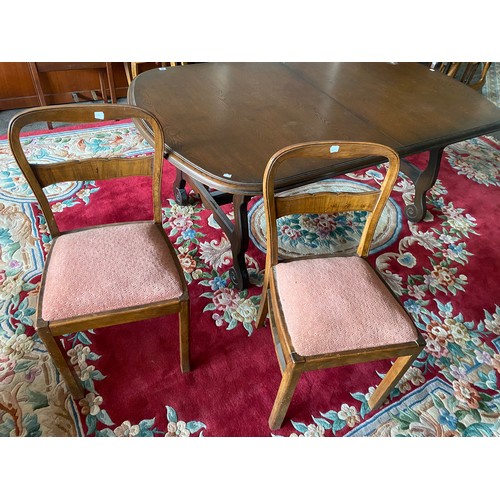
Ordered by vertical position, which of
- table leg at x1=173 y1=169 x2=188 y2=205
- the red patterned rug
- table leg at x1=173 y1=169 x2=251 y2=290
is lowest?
the red patterned rug

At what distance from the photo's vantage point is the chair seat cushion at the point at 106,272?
942 mm

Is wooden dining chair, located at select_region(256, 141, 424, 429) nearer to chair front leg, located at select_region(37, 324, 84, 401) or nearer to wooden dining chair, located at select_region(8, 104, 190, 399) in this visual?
wooden dining chair, located at select_region(8, 104, 190, 399)

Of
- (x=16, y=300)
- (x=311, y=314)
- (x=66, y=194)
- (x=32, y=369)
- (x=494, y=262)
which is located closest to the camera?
(x=311, y=314)

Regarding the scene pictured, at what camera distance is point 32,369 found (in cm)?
120

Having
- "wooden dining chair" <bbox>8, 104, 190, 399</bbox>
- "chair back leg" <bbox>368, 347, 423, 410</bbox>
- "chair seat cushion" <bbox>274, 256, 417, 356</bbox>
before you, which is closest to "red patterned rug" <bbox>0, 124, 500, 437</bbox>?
"chair back leg" <bbox>368, 347, 423, 410</bbox>

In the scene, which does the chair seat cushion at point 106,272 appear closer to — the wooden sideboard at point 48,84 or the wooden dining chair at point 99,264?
the wooden dining chair at point 99,264

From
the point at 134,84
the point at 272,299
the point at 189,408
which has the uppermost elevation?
the point at 134,84

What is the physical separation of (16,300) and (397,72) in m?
1.89

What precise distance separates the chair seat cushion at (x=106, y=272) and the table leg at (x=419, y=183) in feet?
4.28

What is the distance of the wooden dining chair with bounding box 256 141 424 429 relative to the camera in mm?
916

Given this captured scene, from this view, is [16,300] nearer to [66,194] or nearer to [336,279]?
[66,194]

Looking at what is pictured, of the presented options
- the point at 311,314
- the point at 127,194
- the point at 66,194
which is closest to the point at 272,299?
the point at 311,314

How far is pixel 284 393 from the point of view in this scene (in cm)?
99

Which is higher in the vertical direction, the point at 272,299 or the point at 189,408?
the point at 272,299
